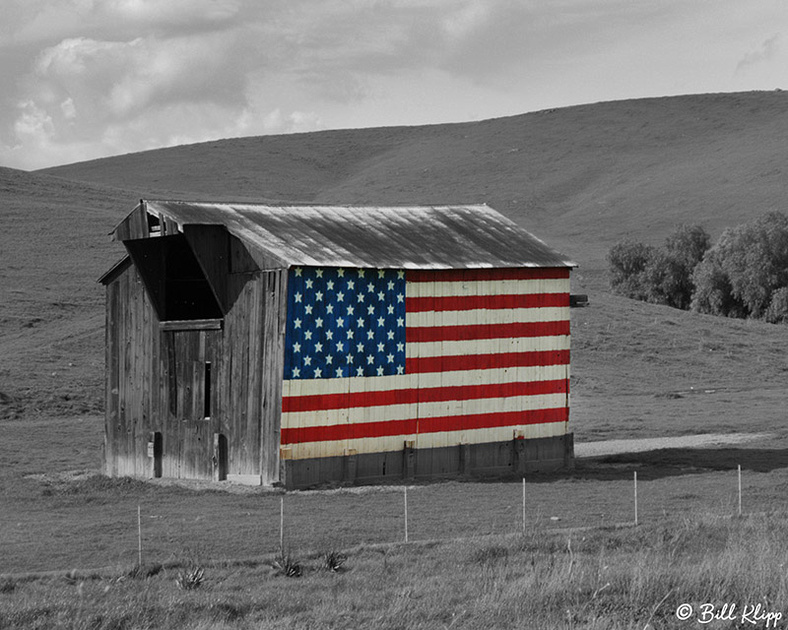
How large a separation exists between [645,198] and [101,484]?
114615 mm

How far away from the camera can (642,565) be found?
17.2 meters

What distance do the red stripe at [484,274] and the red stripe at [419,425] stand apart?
3.41m

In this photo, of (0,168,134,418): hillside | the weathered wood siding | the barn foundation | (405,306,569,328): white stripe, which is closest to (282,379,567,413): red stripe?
the weathered wood siding

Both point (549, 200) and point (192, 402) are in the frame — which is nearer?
point (192, 402)

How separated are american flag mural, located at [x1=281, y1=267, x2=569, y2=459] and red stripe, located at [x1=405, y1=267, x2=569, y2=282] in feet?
0.10

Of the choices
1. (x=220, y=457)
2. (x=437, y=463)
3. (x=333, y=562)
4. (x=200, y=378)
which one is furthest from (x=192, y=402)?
(x=333, y=562)

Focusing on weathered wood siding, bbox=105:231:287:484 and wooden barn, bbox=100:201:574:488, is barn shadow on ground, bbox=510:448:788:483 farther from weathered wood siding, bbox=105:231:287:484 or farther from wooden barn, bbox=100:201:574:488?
weathered wood siding, bbox=105:231:287:484

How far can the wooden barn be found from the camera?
96.1 ft

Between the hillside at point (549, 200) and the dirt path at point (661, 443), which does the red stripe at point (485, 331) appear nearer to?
the dirt path at point (661, 443)

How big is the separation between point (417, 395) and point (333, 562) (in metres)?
12.7

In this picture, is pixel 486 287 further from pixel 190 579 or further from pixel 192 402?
pixel 190 579

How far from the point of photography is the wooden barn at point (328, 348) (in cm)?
2930

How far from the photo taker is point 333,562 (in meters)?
18.5

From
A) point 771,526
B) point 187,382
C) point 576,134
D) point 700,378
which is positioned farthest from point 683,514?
point 576,134
